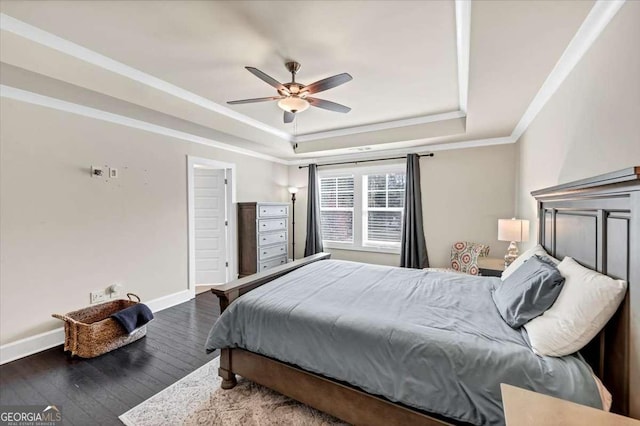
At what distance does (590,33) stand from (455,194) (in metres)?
2.92

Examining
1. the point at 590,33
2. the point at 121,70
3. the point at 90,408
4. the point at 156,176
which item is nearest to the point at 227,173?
the point at 156,176

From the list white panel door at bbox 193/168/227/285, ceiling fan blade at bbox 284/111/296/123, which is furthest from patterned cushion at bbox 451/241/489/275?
white panel door at bbox 193/168/227/285

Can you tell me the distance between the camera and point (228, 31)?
1.95 meters

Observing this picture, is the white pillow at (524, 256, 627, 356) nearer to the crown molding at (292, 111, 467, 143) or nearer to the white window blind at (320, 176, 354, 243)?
the crown molding at (292, 111, 467, 143)

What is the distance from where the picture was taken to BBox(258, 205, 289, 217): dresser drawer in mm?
4762

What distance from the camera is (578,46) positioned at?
176 cm

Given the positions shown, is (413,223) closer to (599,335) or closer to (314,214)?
(314,214)

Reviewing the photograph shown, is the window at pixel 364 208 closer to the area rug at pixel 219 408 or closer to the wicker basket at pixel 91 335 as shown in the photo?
the area rug at pixel 219 408

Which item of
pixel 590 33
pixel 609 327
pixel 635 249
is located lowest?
pixel 609 327

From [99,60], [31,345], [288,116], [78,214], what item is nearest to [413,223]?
[288,116]

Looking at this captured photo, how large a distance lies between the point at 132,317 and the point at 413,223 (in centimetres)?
401

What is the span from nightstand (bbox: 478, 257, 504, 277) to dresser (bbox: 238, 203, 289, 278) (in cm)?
333

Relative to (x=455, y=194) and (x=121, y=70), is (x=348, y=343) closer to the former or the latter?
(x=121, y=70)

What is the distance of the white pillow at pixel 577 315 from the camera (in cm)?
119
